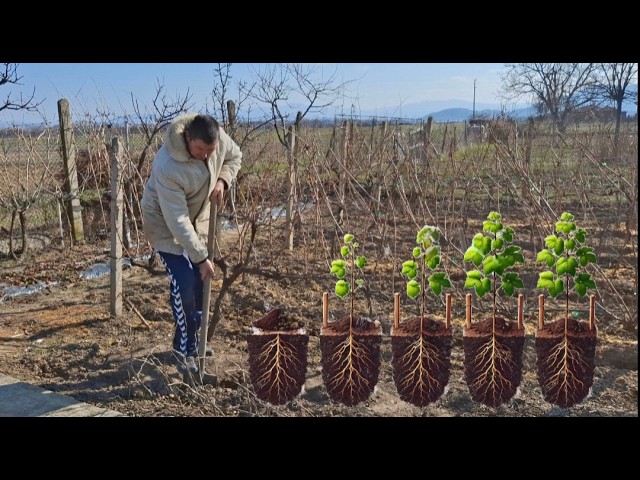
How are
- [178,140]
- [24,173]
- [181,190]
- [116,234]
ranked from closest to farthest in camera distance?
[178,140]
[181,190]
[116,234]
[24,173]

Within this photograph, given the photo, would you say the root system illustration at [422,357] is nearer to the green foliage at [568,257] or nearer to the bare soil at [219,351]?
the bare soil at [219,351]

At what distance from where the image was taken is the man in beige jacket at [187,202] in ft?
9.94

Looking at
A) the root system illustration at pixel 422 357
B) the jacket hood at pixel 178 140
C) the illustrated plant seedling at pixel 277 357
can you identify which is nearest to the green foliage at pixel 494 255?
the root system illustration at pixel 422 357

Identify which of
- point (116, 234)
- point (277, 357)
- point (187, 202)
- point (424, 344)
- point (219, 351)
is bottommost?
point (219, 351)

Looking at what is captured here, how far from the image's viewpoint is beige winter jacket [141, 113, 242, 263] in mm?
3064

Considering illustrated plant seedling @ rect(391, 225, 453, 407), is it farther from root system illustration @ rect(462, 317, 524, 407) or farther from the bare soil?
the bare soil

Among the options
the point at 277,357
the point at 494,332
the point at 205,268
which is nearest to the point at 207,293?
the point at 205,268

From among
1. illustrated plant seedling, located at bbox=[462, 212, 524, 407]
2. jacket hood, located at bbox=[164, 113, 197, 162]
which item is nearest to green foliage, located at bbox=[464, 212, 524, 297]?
illustrated plant seedling, located at bbox=[462, 212, 524, 407]

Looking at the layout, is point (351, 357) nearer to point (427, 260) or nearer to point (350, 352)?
point (350, 352)

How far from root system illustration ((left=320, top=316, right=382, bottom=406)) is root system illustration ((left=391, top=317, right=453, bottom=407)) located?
9 centimetres

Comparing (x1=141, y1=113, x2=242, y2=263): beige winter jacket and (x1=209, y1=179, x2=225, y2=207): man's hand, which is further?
(x1=209, y1=179, x2=225, y2=207): man's hand

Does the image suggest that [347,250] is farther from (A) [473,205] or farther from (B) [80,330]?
(A) [473,205]

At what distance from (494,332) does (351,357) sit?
59 centimetres

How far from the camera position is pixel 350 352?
2.57 m
